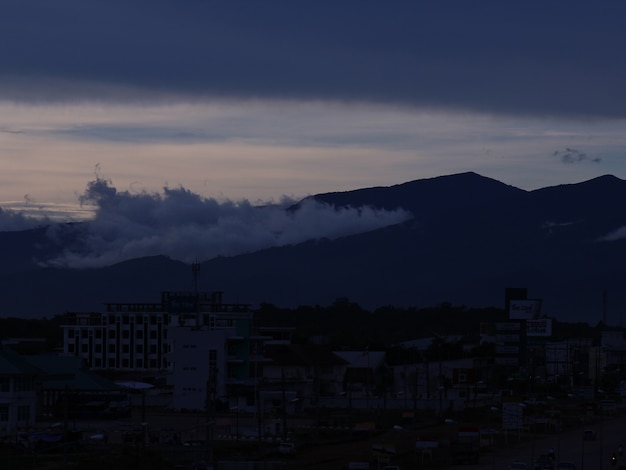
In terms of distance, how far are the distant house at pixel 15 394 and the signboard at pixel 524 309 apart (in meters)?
71.9

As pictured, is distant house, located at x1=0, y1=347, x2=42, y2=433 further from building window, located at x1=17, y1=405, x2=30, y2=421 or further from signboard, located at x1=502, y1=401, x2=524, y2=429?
signboard, located at x1=502, y1=401, x2=524, y2=429

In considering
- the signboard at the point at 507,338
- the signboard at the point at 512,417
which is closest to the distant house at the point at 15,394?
the signboard at the point at 512,417

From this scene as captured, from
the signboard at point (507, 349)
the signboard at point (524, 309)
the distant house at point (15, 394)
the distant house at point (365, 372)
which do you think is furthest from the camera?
the signboard at point (524, 309)

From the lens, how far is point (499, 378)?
12050 cm

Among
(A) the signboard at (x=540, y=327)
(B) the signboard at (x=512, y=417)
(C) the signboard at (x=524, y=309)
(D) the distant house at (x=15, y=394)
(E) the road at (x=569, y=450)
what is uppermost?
(C) the signboard at (x=524, y=309)

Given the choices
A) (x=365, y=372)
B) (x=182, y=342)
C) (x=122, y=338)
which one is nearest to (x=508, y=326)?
(x=365, y=372)

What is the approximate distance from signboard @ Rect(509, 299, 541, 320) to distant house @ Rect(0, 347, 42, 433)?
236 feet

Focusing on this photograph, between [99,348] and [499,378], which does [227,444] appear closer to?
[99,348]

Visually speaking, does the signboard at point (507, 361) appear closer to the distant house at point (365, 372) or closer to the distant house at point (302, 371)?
the distant house at point (365, 372)

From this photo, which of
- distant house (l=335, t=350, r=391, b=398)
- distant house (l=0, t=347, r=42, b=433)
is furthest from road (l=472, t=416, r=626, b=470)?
distant house (l=335, t=350, r=391, b=398)

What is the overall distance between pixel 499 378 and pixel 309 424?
52571 millimetres

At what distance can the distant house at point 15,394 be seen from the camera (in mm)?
66312

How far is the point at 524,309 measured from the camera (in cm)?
13200

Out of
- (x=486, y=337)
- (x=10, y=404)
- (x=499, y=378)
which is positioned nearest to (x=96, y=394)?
(x=10, y=404)
